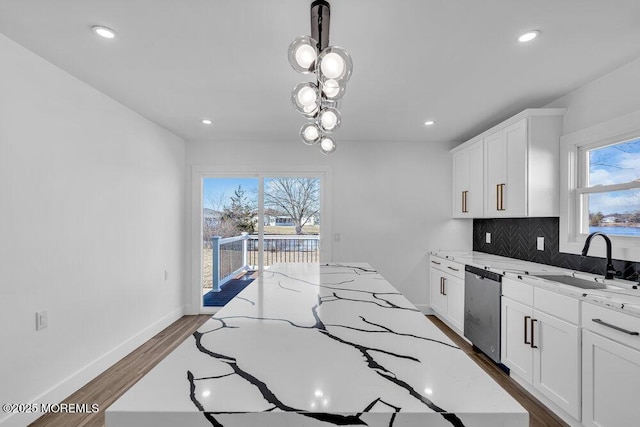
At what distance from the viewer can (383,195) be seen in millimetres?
4230

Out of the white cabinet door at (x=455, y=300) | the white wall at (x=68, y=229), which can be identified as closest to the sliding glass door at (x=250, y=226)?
the white wall at (x=68, y=229)

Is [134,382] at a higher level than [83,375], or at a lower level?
lower

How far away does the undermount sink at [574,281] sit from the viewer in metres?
2.04

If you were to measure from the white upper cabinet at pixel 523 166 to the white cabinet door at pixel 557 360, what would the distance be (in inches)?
38.8

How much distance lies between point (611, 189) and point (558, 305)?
39.3 inches

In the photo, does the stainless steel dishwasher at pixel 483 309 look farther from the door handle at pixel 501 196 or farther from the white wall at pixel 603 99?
the white wall at pixel 603 99

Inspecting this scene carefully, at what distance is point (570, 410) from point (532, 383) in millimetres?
350

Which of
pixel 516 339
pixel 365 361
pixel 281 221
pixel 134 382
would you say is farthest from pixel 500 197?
pixel 134 382

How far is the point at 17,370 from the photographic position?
6.24ft

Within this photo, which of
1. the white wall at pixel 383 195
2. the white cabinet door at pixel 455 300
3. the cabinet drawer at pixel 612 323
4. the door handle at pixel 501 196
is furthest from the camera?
the white wall at pixel 383 195

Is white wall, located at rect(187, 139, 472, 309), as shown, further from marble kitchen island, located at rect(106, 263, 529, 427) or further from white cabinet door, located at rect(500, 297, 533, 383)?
marble kitchen island, located at rect(106, 263, 529, 427)

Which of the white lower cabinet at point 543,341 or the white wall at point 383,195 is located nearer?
the white lower cabinet at point 543,341

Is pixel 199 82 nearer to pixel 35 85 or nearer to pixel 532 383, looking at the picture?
pixel 35 85

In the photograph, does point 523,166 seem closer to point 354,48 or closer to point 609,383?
point 609,383
